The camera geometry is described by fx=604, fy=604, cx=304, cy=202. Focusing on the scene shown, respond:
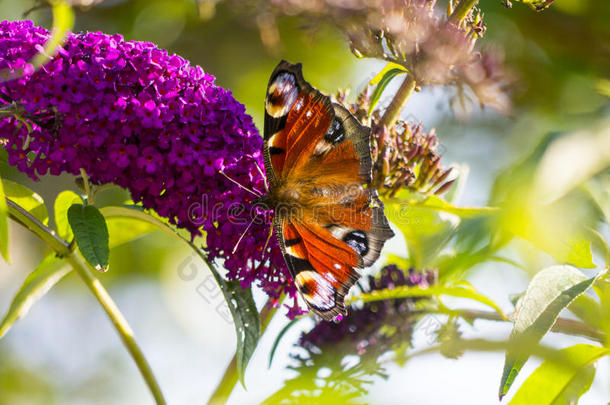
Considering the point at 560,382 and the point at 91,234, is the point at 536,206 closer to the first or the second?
the point at 560,382

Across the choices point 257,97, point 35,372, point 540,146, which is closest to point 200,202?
point 540,146

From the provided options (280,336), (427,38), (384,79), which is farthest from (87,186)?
(427,38)

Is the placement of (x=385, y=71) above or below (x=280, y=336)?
above

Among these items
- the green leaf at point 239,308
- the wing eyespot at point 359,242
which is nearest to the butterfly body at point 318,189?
the wing eyespot at point 359,242

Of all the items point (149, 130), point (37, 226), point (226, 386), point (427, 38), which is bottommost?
point (226, 386)

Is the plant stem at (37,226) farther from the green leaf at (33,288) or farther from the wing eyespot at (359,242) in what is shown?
the wing eyespot at (359,242)

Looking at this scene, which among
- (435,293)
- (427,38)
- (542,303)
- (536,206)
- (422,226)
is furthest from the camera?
(422,226)
